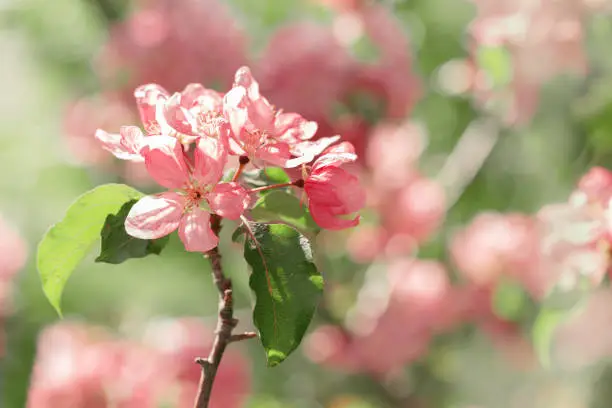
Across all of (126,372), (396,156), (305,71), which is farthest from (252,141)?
(396,156)

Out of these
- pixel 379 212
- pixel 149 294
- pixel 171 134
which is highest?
pixel 171 134

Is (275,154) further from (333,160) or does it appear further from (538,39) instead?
(538,39)

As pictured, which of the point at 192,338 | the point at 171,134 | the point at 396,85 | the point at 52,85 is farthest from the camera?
the point at 52,85

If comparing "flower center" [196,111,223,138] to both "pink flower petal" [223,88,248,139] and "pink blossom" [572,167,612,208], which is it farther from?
"pink blossom" [572,167,612,208]

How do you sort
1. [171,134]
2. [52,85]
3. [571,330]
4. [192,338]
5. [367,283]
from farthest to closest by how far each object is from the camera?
[52,85]
[367,283]
[192,338]
[571,330]
[171,134]

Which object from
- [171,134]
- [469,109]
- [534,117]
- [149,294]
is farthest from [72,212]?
[149,294]

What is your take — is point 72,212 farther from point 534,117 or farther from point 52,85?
point 52,85

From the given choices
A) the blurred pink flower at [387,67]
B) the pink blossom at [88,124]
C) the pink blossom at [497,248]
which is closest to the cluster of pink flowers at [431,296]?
the pink blossom at [497,248]

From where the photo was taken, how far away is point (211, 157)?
1.48ft

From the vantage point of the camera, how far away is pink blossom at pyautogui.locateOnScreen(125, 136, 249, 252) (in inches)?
17.2

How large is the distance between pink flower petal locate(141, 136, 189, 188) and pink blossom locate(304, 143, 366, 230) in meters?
0.07

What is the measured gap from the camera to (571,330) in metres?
1.05

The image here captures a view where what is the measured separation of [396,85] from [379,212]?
0.23 metres

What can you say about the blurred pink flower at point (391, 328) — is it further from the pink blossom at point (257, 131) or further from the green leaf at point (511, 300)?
the pink blossom at point (257, 131)
